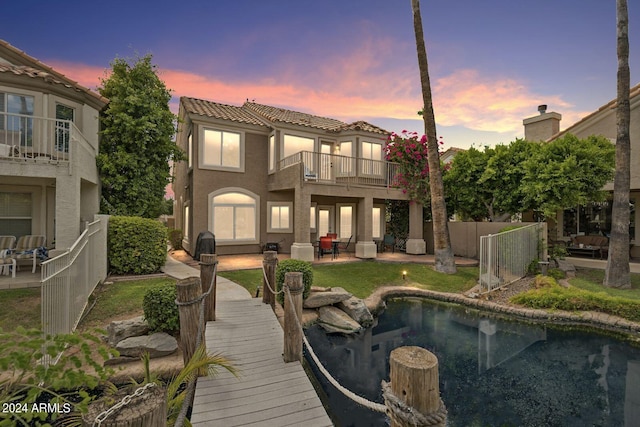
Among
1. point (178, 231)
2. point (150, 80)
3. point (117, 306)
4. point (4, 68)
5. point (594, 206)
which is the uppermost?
point (150, 80)

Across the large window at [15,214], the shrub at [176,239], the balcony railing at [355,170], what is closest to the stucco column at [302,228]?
the balcony railing at [355,170]

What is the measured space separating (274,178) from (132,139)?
665 cm

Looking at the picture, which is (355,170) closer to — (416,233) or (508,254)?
(416,233)

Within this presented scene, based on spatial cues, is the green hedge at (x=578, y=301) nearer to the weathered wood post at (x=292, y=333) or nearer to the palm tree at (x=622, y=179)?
the palm tree at (x=622, y=179)

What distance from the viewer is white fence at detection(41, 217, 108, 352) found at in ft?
14.6

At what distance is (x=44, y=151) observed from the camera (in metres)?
9.39

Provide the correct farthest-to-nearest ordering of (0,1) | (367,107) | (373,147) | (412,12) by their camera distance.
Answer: (367,107) → (373,147) → (412,12) → (0,1)

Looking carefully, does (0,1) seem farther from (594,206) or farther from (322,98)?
(594,206)

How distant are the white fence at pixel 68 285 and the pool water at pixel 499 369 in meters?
4.84

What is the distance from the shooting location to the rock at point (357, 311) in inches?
321

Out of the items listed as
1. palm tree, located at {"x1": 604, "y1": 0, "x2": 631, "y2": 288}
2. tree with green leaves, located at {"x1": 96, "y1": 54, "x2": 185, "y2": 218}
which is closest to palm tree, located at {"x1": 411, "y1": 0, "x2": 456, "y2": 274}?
palm tree, located at {"x1": 604, "y1": 0, "x2": 631, "y2": 288}

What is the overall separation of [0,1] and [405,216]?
1995cm

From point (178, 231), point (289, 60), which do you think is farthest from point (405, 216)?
point (178, 231)

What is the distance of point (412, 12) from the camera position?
12.1m
